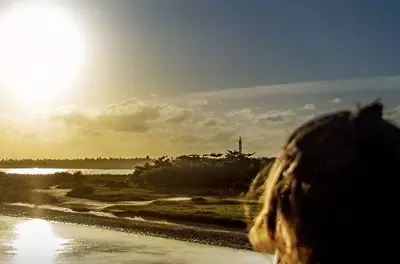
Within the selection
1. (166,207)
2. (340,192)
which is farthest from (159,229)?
(340,192)

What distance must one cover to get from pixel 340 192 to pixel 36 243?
35.8 metres

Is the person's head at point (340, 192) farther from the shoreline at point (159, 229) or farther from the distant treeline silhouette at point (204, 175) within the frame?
the distant treeline silhouette at point (204, 175)

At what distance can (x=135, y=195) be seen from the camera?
70000 millimetres

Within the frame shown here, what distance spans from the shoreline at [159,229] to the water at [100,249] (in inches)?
40.4

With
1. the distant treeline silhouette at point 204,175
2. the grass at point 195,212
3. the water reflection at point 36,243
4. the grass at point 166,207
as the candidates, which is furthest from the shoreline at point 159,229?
the distant treeline silhouette at point 204,175

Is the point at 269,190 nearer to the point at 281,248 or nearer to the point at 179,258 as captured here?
the point at 281,248

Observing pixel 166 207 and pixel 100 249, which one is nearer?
pixel 100 249

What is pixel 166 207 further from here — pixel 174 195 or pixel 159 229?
pixel 174 195

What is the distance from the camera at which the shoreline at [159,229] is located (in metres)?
36.0

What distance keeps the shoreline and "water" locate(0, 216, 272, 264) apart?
1025 millimetres

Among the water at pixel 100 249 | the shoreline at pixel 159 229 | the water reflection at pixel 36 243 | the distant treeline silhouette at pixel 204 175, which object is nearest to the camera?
the water at pixel 100 249

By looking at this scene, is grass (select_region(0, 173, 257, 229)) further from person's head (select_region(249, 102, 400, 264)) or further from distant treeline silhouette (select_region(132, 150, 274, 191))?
person's head (select_region(249, 102, 400, 264))

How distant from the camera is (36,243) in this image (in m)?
36.6

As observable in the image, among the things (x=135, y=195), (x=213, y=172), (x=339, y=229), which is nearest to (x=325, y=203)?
(x=339, y=229)
